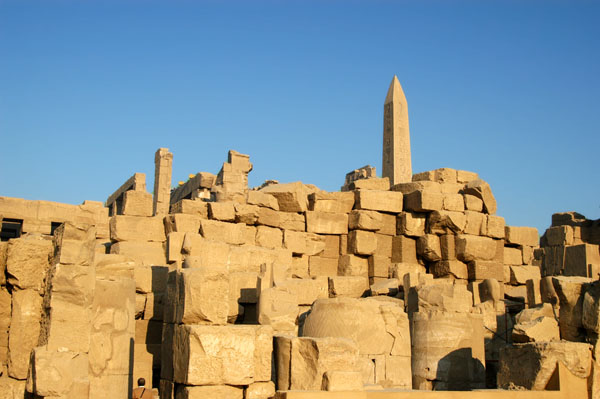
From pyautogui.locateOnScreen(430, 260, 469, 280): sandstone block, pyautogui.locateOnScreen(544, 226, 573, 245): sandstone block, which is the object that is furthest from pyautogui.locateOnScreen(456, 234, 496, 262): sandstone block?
pyautogui.locateOnScreen(544, 226, 573, 245): sandstone block

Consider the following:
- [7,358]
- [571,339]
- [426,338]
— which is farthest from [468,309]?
[7,358]

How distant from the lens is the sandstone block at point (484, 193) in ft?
53.2

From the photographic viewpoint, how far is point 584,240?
64.0 feet

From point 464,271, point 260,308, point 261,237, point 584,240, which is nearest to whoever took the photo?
point 260,308

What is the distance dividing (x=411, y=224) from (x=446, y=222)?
2.48 feet

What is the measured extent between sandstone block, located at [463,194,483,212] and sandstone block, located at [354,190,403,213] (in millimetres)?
1529

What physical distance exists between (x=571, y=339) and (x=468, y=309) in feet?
5.55

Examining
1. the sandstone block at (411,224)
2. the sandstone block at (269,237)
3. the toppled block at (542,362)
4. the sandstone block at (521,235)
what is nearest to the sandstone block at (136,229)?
the sandstone block at (269,237)

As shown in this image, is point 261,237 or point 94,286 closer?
point 94,286

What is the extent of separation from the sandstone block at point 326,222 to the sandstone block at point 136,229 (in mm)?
3465

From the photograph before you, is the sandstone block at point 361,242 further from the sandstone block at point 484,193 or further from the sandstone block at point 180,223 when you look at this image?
the sandstone block at point 180,223

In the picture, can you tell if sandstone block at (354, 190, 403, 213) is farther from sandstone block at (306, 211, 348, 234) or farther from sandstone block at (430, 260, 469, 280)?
sandstone block at (430, 260, 469, 280)

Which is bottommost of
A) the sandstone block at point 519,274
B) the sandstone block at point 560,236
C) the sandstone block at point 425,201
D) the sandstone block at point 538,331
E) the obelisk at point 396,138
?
the sandstone block at point 538,331

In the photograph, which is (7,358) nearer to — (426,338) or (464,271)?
(426,338)
